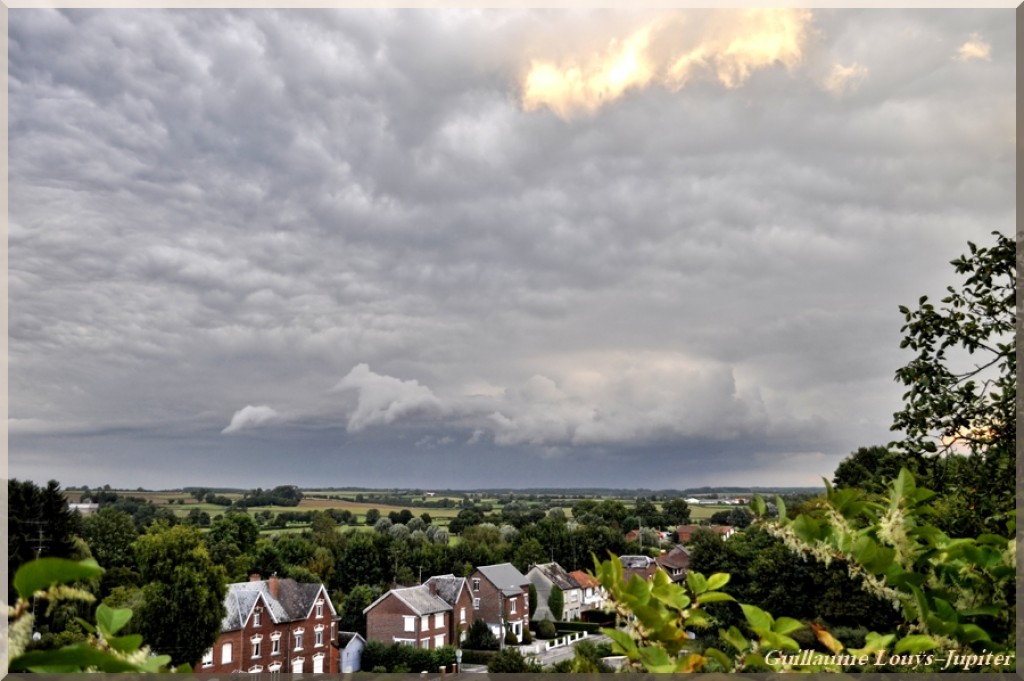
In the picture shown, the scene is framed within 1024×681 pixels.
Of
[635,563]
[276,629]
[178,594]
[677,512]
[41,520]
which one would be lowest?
[276,629]

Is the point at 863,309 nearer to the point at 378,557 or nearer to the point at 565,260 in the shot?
the point at 565,260

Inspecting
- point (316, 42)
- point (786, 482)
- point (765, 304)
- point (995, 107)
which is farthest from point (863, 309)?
point (316, 42)

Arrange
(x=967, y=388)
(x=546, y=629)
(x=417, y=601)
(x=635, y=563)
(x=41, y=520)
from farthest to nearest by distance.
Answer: (x=546, y=629) < (x=417, y=601) < (x=41, y=520) < (x=967, y=388) < (x=635, y=563)

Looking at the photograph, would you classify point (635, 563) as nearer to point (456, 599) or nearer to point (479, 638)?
point (456, 599)

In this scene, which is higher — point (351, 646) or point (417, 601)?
point (417, 601)

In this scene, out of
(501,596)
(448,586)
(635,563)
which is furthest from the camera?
(501,596)

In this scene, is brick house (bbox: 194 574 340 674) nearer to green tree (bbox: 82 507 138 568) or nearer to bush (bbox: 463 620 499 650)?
green tree (bbox: 82 507 138 568)

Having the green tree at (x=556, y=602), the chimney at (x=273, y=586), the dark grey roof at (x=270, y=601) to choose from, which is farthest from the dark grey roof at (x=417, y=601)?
the green tree at (x=556, y=602)

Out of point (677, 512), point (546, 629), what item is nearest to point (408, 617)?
point (546, 629)
